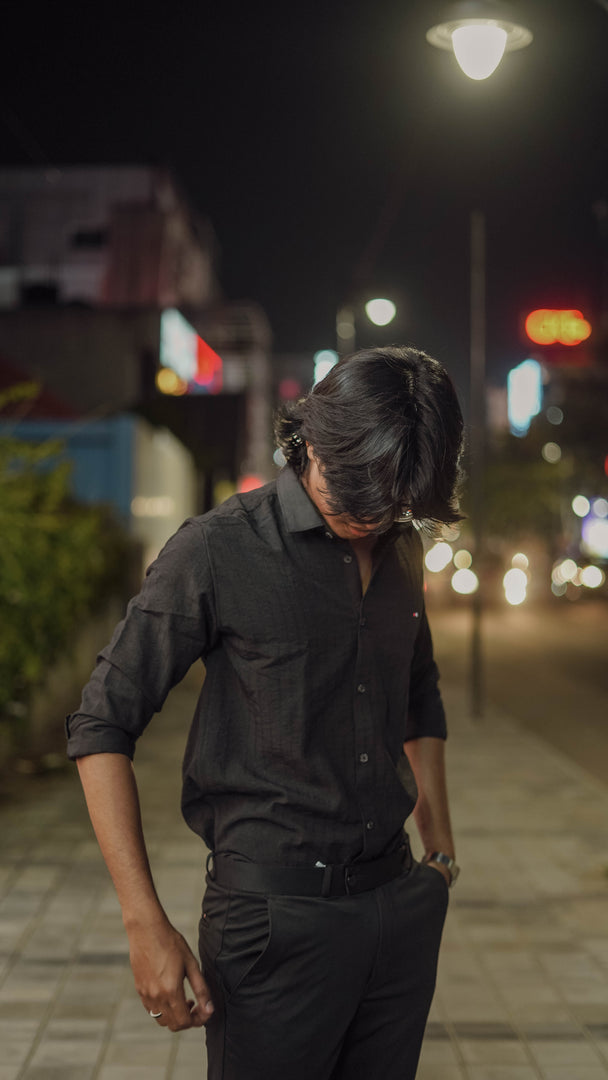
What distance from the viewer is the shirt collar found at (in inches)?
80.4

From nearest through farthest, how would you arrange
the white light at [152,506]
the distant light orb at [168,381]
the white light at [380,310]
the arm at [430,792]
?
1. the arm at [430,792]
2. the white light at [152,506]
3. the white light at [380,310]
4. the distant light orb at [168,381]

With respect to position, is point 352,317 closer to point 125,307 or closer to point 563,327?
point 125,307

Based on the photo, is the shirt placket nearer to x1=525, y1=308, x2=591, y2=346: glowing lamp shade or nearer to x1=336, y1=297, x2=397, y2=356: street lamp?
x1=336, y1=297, x2=397, y2=356: street lamp

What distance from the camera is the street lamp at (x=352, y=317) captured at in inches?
867

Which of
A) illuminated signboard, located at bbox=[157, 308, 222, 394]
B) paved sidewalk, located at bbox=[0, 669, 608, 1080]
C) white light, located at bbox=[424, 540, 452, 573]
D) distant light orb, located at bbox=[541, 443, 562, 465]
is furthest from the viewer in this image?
distant light orb, located at bbox=[541, 443, 562, 465]

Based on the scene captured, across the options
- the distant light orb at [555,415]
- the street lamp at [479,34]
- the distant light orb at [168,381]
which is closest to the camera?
the street lamp at [479,34]

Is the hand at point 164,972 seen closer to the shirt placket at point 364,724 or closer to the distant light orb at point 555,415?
the shirt placket at point 364,724

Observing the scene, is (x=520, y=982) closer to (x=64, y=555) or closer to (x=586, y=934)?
(x=586, y=934)

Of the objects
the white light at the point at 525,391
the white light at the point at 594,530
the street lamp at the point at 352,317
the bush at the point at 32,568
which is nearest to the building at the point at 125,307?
the street lamp at the point at 352,317

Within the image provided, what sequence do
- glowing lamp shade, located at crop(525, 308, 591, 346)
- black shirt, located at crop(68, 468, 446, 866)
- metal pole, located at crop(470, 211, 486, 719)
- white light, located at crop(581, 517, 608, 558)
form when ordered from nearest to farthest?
black shirt, located at crop(68, 468, 446, 866)
metal pole, located at crop(470, 211, 486, 719)
white light, located at crop(581, 517, 608, 558)
glowing lamp shade, located at crop(525, 308, 591, 346)

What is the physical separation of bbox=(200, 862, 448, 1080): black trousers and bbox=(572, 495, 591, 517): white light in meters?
60.9

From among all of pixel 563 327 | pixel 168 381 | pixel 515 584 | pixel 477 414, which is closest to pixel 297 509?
pixel 477 414

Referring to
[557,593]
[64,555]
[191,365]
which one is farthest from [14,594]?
[191,365]

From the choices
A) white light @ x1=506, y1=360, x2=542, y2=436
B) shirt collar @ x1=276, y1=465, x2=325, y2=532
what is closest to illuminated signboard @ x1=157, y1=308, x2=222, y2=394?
white light @ x1=506, y1=360, x2=542, y2=436
